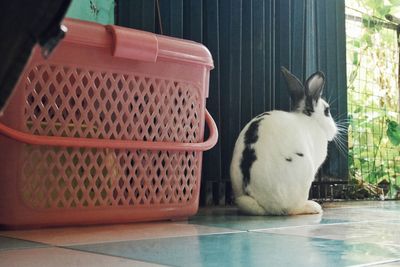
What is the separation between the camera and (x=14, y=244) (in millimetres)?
1001

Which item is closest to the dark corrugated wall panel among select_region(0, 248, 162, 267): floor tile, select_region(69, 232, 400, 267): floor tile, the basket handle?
the basket handle

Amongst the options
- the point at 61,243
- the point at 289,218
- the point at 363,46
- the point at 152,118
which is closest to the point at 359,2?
the point at 363,46

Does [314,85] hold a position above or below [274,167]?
above

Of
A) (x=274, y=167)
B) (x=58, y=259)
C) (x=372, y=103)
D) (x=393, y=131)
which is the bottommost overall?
(x=58, y=259)

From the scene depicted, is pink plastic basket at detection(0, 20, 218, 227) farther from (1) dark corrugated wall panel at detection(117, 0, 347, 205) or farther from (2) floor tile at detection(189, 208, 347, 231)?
(1) dark corrugated wall panel at detection(117, 0, 347, 205)

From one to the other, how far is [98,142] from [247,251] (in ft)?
1.72

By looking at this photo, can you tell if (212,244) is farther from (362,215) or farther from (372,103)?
(372,103)

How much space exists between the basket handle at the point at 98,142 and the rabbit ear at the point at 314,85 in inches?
19.9

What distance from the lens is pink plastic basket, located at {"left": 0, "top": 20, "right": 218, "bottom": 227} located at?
4.06 feet

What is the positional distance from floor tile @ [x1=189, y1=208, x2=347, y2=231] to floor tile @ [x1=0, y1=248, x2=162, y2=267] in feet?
1.70

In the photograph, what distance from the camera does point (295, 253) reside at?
36.5 inches

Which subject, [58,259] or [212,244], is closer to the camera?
[58,259]

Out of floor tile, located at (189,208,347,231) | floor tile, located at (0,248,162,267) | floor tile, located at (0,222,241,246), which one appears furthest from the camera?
floor tile, located at (189,208,347,231)

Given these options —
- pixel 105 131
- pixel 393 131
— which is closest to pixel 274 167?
pixel 105 131
